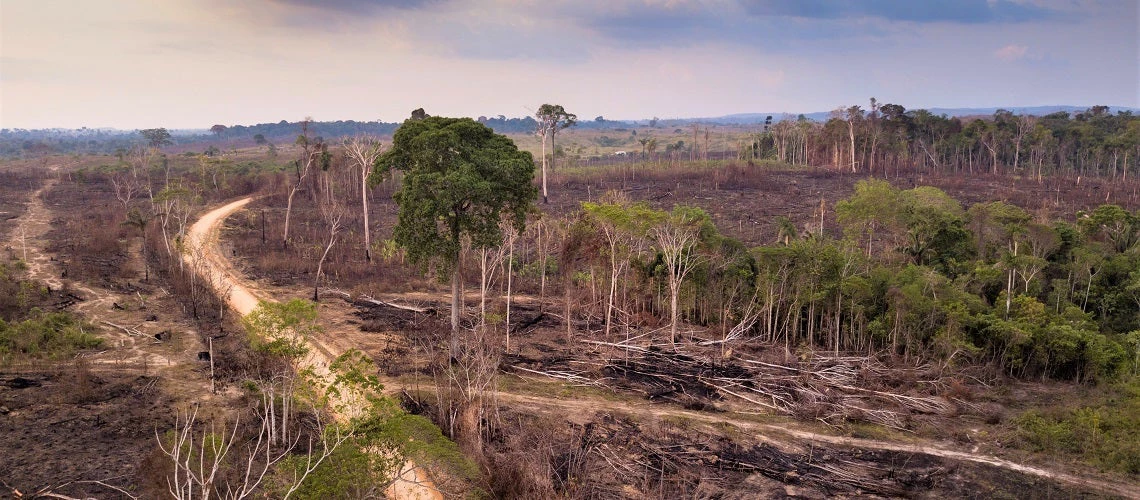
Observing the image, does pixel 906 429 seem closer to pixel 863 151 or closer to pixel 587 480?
pixel 587 480

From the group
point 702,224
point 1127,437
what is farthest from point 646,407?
point 1127,437

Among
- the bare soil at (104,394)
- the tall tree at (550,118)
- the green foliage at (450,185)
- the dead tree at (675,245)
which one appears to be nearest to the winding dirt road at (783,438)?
the dead tree at (675,245)

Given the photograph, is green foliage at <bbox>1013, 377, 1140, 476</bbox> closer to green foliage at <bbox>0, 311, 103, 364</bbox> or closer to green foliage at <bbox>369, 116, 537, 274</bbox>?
green foliage at <bbox>369, 116, 537, 274</bbox>

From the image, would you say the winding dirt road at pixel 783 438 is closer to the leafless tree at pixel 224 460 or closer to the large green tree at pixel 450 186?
the leafless tree at pixel 224 460

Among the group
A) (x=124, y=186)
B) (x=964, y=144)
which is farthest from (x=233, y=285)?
(x=964, y=144)

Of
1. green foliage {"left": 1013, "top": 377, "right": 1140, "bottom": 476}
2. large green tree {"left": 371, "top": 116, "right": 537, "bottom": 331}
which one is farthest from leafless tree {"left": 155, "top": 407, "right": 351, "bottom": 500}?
green foliage {"left": 1013, "top": 377, "right": 1140, "bottom": 476}
